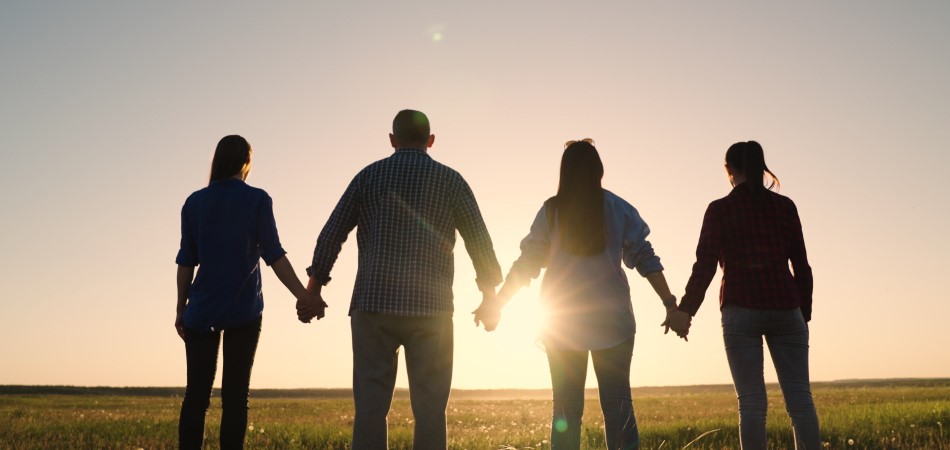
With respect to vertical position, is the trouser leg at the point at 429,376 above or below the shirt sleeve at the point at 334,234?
below

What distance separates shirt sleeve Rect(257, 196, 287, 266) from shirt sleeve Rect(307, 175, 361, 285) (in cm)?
64

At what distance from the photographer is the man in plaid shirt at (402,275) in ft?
16.0

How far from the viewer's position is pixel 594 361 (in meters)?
5.56

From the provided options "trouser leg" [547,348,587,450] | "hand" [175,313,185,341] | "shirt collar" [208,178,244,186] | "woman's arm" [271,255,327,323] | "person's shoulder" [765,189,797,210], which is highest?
"shirt collar" [208,178,244,186]

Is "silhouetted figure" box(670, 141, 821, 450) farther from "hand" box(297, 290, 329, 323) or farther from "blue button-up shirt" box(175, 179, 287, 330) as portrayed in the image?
"blue button-up shirt" box(175, 179, 287, 330)

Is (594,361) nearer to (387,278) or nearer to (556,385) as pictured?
(556,385)

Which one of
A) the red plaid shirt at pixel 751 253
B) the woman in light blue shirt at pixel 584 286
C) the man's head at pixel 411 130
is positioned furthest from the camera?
the red plaid shirt at pixel 751 253

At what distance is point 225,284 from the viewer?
5.66 metres

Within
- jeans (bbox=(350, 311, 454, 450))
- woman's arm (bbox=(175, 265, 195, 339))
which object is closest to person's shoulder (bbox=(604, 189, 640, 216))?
jeans (bbox=(350, 311, 454, 450))

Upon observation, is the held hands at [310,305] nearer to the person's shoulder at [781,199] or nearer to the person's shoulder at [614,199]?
the person's shoulder at [614,199]

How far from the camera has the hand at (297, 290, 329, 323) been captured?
5.30m

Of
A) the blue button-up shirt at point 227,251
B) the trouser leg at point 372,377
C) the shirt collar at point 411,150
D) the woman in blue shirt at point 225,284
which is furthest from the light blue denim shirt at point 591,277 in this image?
the blue button-up shirt at point 227,251

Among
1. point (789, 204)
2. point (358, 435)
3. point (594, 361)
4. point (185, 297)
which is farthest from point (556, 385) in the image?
point (185, 297)

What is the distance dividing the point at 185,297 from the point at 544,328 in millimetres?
2855
